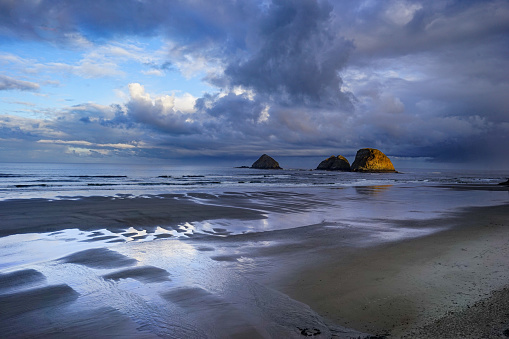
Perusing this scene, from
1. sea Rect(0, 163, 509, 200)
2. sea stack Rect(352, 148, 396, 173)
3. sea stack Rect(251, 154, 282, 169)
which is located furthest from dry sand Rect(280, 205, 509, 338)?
sea stack Rect(251, 154, 282, 169)

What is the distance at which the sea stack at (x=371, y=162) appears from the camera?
13282 centimetres

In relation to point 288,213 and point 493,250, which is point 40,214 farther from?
point 493,250

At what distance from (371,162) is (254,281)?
13844 centimetres

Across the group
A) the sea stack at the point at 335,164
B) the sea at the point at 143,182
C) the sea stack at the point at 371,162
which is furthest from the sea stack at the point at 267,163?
the sea at the point at 143,182

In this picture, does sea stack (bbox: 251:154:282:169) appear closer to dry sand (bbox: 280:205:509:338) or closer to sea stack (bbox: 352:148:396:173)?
sea stack (bbox: 352:148:396:173)

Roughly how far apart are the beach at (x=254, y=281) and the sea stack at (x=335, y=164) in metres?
142

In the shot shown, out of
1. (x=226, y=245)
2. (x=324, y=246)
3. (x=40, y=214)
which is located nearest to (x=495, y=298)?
(x=324, y=246)

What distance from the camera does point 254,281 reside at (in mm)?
5727

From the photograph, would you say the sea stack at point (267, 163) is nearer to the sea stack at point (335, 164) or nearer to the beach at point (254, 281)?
the sea stack at point (335, 164)

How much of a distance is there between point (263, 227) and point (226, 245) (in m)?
3.02

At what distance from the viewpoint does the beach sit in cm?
400

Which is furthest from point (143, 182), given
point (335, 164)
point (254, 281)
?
point (335, 164)

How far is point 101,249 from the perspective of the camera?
26.7ft

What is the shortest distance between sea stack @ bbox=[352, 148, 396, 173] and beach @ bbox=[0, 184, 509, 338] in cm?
12796
